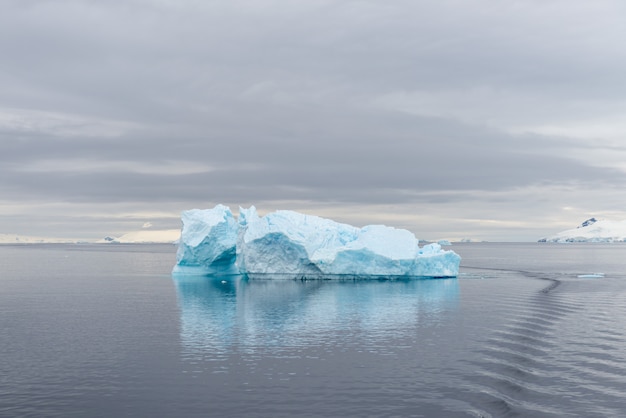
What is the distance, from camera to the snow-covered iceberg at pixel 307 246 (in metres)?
57.3

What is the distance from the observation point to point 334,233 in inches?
2343

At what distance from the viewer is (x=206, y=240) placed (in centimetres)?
6294

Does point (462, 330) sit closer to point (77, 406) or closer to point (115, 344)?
point (115, 344)

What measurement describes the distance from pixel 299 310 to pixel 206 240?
24.9 metres

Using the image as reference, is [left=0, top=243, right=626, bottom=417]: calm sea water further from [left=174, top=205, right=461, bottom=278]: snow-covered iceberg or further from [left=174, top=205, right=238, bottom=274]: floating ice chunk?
[left=174, top=205, right=238, bottom=274]: floating ice chunk

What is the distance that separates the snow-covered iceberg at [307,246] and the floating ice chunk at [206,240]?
102 millimetres

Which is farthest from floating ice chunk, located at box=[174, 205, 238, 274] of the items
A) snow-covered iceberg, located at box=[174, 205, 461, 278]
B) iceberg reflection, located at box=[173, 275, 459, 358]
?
iceberg reflection, located at box=[173, 275, 459, 358]

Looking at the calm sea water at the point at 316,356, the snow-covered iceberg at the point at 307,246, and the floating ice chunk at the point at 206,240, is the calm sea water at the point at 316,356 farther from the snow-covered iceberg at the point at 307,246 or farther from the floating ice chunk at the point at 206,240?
the floating ice chunk at the point at 206,240

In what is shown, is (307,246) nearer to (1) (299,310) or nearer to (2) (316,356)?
(1) (299,310)

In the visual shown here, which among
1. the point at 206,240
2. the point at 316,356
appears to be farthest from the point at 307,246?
the point at 316,356

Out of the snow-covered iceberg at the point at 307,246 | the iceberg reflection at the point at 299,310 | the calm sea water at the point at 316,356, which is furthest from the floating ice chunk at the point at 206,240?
the calm sea water at the point at 316,356

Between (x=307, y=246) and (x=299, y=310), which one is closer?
(x=299, y=310)

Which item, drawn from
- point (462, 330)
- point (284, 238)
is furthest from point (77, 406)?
point (284, 238)

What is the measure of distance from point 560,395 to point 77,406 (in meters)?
15.5
